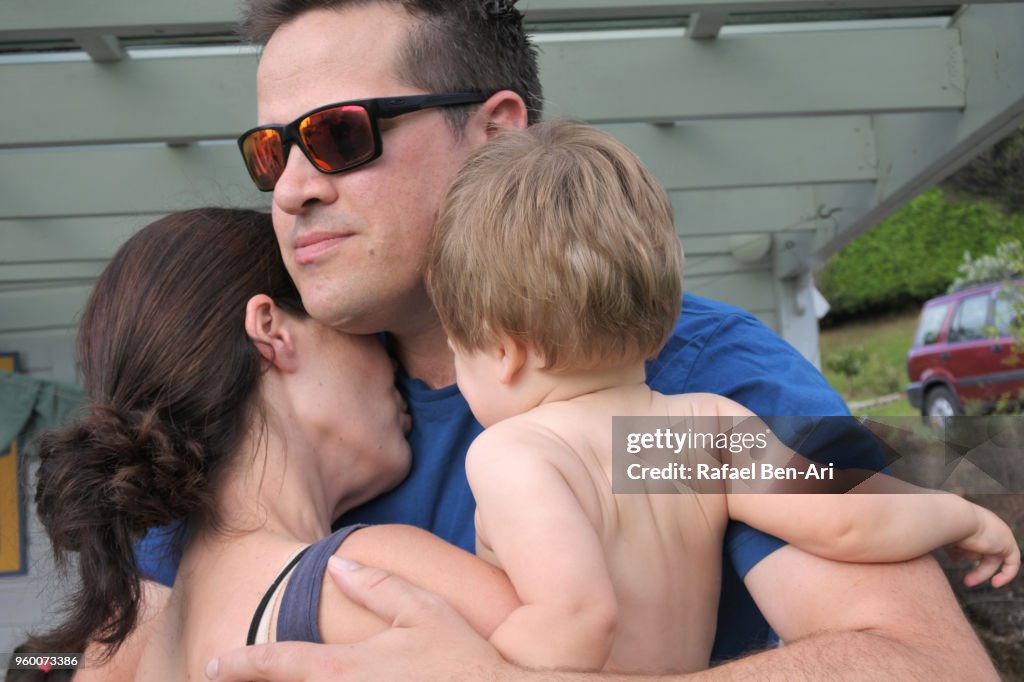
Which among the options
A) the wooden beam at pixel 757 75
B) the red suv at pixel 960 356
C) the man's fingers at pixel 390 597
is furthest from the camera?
the red suv at pixel 960 356

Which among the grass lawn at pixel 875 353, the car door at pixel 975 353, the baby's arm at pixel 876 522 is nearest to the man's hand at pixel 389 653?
the baby's arm at pixel 876 522

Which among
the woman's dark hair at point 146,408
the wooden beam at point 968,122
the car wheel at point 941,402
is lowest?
the car wheel at point 941,402

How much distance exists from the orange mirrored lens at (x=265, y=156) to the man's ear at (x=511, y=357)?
31.1 inches

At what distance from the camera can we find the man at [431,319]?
1.53 meters

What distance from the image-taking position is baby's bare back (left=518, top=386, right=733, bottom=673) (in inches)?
60.9

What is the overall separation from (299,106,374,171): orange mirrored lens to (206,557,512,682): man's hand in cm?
91

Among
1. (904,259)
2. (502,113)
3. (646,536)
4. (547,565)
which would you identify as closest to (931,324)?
(904,259)

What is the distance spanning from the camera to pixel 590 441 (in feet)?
5.17

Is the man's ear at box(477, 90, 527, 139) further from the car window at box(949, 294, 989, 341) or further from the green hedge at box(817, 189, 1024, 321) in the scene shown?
the green hedge at box(817, 189, 1024, 321)

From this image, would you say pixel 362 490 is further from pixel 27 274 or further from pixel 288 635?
pixel 27 274

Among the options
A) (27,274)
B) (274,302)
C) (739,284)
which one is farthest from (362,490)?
(739,284)

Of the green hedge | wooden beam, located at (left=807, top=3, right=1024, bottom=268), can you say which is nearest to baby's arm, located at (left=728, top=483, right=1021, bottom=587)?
wooden beam, located at (left=807, top=3, right=1024, bottom=268)

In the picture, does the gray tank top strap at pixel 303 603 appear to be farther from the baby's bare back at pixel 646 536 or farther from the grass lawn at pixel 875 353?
the grass lawn at pixel 875 353

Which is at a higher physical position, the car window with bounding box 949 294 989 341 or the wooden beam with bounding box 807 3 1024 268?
the wooden beam with bounding box 807 3 1024 268
